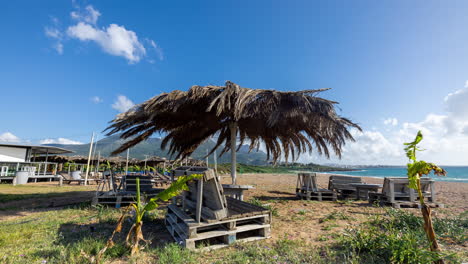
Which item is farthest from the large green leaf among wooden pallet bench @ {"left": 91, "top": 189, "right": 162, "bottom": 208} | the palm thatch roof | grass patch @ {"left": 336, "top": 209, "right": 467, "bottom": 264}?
wooden pallet bench @ {"left": 91, "top": 189, "right": 162, "bottom": 208}

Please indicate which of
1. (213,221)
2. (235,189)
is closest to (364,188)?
(235,189)

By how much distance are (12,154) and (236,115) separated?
936 inches

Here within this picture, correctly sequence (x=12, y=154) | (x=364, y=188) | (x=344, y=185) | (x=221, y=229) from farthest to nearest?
(x=12, y=154) → (x=344, y=185) → (x=364, y=188) → (x=221, y=229)

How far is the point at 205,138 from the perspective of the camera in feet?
32.9

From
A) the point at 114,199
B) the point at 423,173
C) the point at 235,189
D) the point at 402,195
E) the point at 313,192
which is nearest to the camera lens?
the point at 423,173

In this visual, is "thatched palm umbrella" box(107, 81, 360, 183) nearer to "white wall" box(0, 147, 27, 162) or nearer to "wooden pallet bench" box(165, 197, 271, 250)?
"wooden pallet bench" box(165, 197, 271, 250)

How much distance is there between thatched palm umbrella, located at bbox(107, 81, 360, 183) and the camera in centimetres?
584

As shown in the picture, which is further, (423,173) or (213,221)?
(213,221)

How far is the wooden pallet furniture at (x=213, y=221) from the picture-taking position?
3363 mm

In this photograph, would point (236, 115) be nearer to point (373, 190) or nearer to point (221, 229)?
point (221, 229)

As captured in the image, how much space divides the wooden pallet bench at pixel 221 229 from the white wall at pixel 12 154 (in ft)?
75.6

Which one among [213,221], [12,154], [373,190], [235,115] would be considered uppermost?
[235,115]

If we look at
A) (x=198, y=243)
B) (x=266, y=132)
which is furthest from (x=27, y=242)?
(x=266, y=132)

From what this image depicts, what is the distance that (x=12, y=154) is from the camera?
61.3 feet
